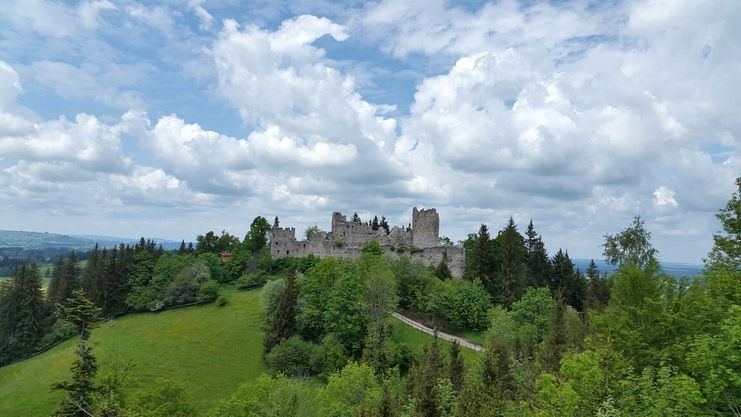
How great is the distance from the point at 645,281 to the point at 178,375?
43400 millimetres

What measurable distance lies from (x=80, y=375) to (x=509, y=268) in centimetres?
4867

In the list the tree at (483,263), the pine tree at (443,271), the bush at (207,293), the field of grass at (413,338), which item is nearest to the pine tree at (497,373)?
the field of grass at (413,338)

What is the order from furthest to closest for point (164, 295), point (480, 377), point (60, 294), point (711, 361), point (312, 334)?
point (60, 294), point (164, 295), point (312, 334), point (480, 377), point (711, 361)

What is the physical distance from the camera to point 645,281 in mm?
24516

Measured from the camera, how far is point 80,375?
27047 millimetres

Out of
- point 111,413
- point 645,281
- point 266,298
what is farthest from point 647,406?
point 266,298

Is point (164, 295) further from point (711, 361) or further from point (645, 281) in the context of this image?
point (711, 361)

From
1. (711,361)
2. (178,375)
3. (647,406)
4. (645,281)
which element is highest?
(645,281)

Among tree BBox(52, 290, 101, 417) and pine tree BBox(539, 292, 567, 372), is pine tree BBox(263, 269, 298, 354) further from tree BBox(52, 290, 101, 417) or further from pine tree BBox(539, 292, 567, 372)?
pine tree BBox(539, 292, 567, 372)

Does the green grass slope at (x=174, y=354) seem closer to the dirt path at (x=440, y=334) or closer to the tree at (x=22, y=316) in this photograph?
the tree at (x=22, y=316)

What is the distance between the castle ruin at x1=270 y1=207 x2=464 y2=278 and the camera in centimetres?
7831

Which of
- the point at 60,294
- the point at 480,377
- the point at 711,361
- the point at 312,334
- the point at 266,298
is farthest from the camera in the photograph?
the point at 60,294

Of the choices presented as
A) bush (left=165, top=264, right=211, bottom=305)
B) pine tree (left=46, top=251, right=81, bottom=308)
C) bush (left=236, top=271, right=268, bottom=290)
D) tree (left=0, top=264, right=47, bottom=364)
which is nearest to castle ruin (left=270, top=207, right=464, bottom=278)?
bush (left=236, top=271, right=268, bottom=290)

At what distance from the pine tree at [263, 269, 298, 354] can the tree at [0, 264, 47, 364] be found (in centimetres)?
3909
